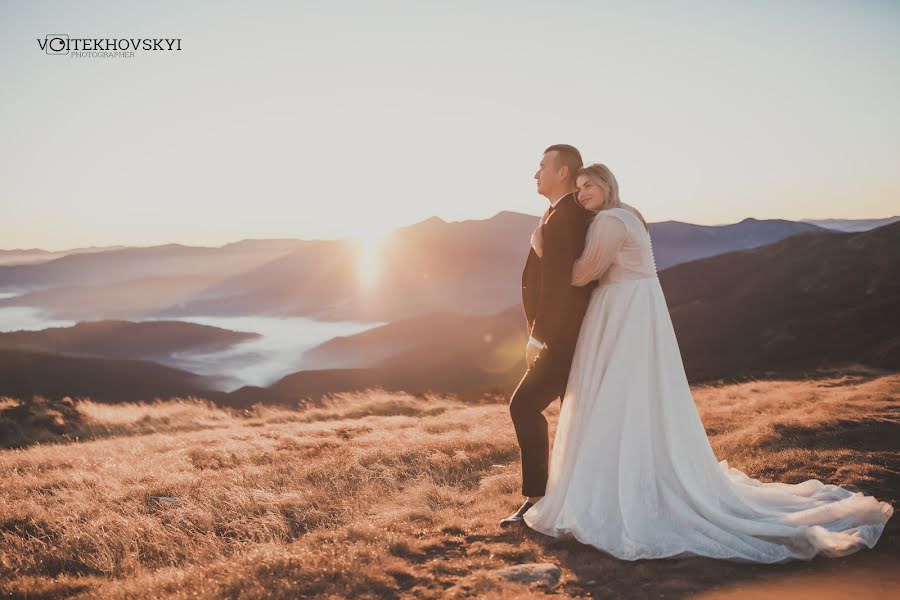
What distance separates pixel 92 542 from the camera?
Result: 199 inches

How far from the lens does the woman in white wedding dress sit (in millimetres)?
4359

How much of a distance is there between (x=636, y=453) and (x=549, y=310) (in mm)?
1288

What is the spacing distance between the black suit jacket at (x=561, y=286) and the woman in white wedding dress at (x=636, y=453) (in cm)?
9

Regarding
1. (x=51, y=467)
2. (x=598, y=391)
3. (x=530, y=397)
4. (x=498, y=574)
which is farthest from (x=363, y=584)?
(x=51, y=467)

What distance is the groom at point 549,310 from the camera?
475cm

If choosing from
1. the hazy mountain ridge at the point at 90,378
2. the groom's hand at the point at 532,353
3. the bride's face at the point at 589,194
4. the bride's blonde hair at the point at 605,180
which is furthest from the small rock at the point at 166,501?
the hazy mountain ridge at the point at 90,378

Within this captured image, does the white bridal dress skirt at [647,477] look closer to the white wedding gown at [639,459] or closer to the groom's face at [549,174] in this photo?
the white wedding gown at [639,459]

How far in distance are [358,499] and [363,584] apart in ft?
7.17

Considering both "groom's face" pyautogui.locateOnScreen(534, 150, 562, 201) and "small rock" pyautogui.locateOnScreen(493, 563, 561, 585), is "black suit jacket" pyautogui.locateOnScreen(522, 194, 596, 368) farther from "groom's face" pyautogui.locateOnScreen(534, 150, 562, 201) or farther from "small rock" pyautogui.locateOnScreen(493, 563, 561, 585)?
"small rock" pyautogui.locateOnScreen(493, 563, 561, 585)

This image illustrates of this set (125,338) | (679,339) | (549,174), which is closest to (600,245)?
(549,174)

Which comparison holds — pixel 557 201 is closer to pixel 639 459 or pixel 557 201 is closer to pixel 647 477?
pixel 639 459

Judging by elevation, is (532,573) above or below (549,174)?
below

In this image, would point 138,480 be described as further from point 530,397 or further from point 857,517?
point 857,517

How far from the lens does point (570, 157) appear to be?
504 centimetres
